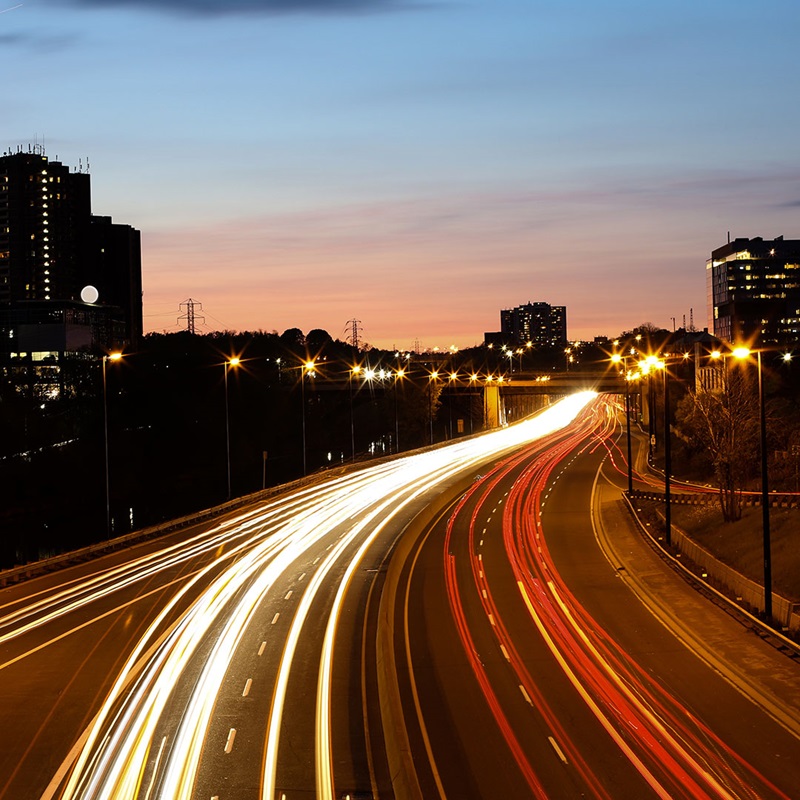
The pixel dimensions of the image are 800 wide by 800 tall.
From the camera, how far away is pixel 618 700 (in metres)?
19.8

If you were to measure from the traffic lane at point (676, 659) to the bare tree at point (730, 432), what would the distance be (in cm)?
803

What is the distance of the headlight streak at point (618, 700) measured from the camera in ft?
51.0

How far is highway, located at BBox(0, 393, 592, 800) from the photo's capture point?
1577 centimetres

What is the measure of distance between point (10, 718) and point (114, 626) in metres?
7.64

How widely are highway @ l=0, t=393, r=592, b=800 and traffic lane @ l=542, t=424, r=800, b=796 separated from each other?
589 cm

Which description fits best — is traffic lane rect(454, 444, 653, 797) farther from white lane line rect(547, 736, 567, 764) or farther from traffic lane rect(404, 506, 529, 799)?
traffic lane rect(404, 506, 529, 799)

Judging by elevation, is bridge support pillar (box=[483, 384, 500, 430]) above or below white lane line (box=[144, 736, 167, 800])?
above

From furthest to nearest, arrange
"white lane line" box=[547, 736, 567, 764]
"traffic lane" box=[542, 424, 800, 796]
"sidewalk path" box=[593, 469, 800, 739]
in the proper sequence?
"sidewalk path" box=[593, 469, 800, 739]
"traffic lane" box=[542, 424, 800, 796]
"white lane line" box=[547, 736, 567, 764]

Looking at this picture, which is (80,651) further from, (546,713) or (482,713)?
(546,713)

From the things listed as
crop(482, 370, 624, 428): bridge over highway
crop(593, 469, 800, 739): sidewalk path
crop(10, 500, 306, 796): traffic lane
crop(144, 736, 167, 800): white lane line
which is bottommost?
crop(593, 469, 800, 739): sidewalk path

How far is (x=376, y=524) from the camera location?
46906mm

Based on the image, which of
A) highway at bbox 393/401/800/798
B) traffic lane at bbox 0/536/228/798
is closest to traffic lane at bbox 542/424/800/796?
highway at bbox 393/401/800/798

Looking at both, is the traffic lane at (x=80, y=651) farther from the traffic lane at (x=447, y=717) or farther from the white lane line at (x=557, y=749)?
the white lane line at (x=557, y=749)

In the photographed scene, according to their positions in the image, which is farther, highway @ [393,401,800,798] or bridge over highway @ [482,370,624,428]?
bridge over highway @ [482,370,624,428]
